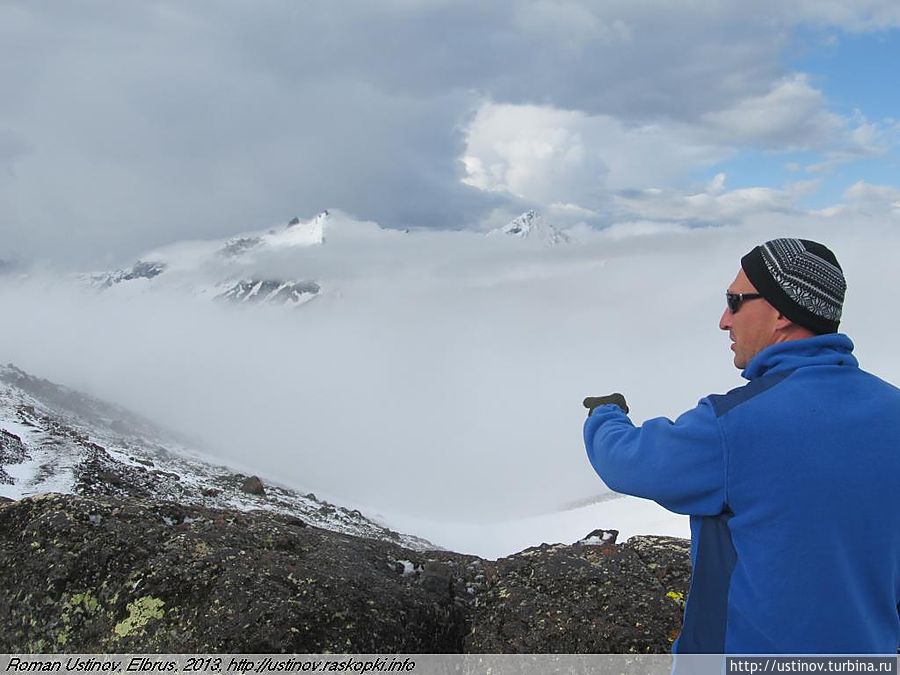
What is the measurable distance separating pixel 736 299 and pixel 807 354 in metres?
0.56

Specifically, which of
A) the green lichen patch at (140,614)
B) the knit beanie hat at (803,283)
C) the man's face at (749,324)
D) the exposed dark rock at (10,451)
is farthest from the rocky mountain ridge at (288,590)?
the exposed dark rock at (10,451)

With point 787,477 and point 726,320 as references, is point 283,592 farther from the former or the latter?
point 787,477

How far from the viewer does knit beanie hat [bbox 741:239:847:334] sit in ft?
13.8

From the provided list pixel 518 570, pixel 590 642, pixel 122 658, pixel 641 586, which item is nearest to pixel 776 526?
pixel 590 642

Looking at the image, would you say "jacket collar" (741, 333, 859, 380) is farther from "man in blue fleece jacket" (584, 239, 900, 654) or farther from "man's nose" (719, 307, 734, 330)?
"man's nose" (719, 307, 734, 330)

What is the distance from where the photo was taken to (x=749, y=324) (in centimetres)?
447

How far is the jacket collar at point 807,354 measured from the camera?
412cm

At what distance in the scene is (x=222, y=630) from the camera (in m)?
7.38

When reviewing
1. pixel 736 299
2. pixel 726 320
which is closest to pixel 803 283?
pixel 736 299

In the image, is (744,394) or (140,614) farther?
(140,614)

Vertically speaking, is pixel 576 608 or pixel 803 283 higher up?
pixel 803 283

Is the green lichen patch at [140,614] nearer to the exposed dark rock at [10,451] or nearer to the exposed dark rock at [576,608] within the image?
the exposed dark rock at [576,608]

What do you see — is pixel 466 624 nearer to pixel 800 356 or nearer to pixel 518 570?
pixel 518 570

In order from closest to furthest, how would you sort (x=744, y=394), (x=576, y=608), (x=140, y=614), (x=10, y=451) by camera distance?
(x=744, y=394), (x=140, y=614), (x=576, y=608), (x=10, y=451)
